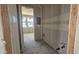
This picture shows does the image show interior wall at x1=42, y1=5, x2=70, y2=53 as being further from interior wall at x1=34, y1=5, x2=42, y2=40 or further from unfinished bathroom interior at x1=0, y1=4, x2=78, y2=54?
interior wall at x1=34, y1=5, x2=42, y2=40

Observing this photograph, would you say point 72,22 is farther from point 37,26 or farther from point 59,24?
point 37,26

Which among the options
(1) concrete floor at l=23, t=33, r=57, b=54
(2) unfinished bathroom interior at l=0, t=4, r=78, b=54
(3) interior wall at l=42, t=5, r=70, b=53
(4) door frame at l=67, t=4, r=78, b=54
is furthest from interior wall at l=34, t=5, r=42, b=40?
(4) door frame at l=67, t=4, r=78, b=54

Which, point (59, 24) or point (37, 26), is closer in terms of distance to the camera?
point (59, 24)

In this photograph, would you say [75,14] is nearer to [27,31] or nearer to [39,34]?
[39,34]

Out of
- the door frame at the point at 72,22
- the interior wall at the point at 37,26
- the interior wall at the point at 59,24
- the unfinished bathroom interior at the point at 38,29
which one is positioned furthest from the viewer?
the interior wall at the point at 37,26

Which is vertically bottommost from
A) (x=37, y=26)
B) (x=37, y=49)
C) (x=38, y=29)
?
(x=37, y=49)

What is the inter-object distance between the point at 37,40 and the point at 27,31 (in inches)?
63.6

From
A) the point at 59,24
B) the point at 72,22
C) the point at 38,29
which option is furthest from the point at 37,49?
the point at 72,22

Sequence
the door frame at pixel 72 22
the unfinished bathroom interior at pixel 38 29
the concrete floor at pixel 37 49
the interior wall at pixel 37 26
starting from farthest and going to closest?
the interior wall at pixel 37 26 → the concrete floor at pixel 37 49 → the unfinished bathroom interior at pixel 38 29 → the door frame at pixel 72 22

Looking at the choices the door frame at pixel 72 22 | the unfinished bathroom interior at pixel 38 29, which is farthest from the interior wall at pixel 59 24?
the door frame at pixel 72 22

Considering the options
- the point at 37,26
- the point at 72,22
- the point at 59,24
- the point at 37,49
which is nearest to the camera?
the point at 72,22

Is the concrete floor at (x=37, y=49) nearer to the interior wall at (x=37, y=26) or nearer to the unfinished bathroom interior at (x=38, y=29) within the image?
the unfinished bathroom interior at (x=38, y=29)

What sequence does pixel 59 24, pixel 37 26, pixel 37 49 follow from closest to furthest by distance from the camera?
pixel 59 24, pixel 37 49, pixel 37 26
